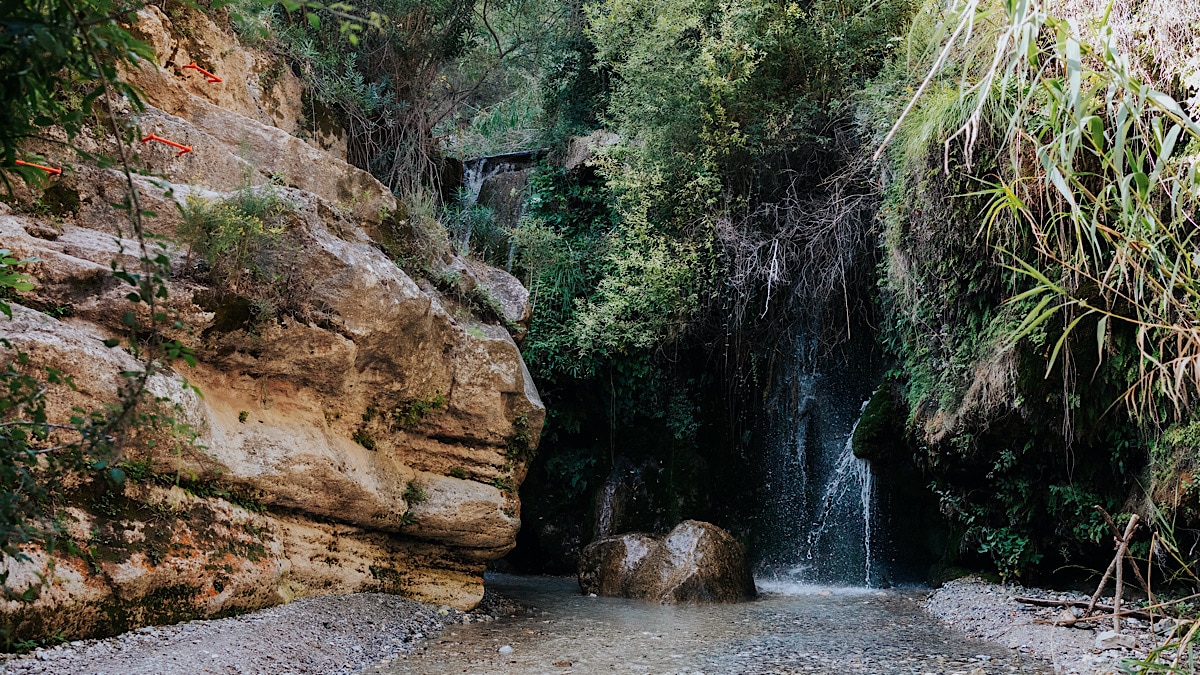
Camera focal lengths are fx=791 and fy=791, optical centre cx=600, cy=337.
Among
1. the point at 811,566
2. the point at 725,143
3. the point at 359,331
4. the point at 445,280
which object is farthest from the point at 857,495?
the point at 359,331

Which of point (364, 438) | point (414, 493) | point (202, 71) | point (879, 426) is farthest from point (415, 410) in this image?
point (879, 426)

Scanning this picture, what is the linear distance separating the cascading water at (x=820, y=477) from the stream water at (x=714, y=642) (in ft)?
4.93

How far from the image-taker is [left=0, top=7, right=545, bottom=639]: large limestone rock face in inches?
175

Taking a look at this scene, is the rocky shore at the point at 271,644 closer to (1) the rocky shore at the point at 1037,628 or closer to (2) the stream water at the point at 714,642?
(2) the stream water at the point at 714,642

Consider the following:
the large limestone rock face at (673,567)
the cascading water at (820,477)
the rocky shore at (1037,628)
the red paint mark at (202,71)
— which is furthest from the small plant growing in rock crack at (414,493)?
the cascading water at (820,477)

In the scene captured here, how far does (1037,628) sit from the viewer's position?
19.5 feet

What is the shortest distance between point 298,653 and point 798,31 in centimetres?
878

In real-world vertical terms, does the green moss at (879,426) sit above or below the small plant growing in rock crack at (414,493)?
above

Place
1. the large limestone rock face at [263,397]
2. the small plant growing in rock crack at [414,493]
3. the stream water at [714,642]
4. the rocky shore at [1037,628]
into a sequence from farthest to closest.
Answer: the small plant growing in rock crack at [414,493]
the stream water at [714,642]
the rocky shore at [1037,628]
the large limestone rock face at [263,397]

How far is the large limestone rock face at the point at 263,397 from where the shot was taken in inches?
175

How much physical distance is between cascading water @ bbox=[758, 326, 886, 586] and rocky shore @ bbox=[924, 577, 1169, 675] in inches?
58.7

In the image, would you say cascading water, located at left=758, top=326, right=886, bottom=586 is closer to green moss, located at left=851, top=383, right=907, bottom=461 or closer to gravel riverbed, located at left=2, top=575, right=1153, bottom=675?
green moss, located at left=851, top=383, right=907, bottom=461

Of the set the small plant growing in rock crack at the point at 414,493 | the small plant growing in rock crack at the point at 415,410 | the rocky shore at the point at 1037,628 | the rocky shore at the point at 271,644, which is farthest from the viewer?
the small plant growing in rock crack at the point at 415,410

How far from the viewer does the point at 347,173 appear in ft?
25.1
